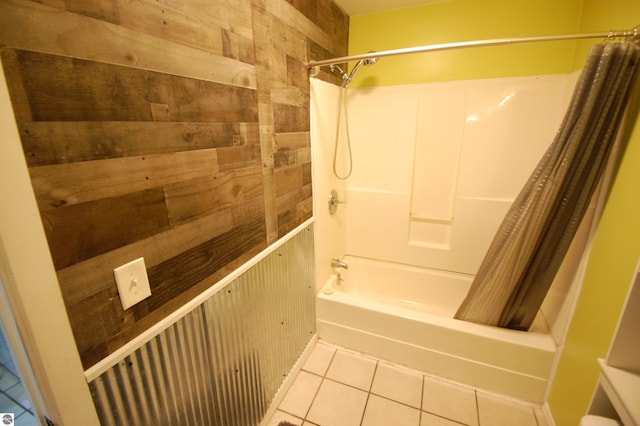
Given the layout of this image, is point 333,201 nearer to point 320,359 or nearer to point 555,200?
point 320,359

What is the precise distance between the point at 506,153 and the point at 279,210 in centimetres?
166

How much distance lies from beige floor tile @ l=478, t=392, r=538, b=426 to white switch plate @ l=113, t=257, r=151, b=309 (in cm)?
179

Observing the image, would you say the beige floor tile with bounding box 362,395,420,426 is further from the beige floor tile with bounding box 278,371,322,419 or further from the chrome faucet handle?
the chrome faucet handle

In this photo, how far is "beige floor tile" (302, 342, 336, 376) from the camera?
1.81 m

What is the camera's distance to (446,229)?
2.20 metres

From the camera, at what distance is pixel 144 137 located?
2.45 ft

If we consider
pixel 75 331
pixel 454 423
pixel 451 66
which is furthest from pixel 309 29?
pixel 454 423

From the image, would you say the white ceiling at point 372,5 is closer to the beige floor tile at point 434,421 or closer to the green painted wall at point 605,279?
the green painted wall at point 605,279

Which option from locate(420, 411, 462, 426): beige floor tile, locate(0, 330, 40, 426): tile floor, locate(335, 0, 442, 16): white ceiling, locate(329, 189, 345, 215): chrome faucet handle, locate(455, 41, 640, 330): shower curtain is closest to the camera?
locate(455, 41, 640, 330): shower curtain

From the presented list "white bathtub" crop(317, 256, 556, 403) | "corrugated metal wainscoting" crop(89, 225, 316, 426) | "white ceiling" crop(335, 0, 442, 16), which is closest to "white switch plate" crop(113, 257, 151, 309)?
"corrugated metal wainscoting" crop(89, 225, 316, 426)

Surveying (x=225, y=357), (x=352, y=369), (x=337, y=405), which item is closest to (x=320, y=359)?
(x=352, y=369)

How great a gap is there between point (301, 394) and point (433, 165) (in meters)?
1.84

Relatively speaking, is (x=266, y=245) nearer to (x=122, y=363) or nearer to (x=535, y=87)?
(x=122, y=363)

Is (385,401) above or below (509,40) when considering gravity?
below
